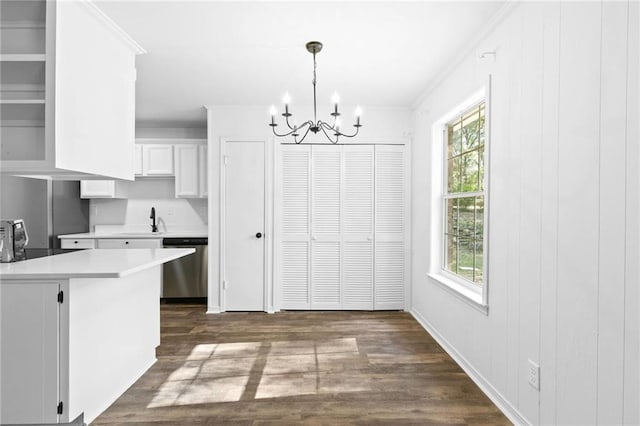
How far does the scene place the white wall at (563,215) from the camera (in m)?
1.44

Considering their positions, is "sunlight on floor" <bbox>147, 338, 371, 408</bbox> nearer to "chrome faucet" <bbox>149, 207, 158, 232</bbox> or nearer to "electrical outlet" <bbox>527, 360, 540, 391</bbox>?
"electrical outlet" <bbox>527, 360, 540, 391</bbox>

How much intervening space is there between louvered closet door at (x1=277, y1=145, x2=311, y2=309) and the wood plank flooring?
1.97ft

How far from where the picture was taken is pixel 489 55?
8.36ft

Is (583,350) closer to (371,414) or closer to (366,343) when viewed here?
(371,414)

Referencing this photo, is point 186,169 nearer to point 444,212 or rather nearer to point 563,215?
point 444,212

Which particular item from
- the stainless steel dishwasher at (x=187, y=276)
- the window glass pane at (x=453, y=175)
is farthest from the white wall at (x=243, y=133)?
the window glass pane at (x=453, y=175)

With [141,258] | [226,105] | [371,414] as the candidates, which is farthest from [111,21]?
[371,414]

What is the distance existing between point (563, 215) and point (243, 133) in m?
3.56

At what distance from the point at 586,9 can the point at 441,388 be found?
229 centimetres

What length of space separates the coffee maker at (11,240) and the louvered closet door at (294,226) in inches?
104

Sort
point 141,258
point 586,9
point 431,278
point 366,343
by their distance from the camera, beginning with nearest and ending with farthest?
1. point 586,9
2. point 141,258
3. point 366,343
4. point 431,278

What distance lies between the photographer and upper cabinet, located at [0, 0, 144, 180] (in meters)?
2.03

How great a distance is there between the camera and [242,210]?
4.56 metres

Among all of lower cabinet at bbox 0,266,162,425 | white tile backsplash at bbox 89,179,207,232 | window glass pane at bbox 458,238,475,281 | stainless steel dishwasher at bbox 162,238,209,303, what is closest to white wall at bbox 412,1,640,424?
window glass pane at bbox 458,238,475,281
